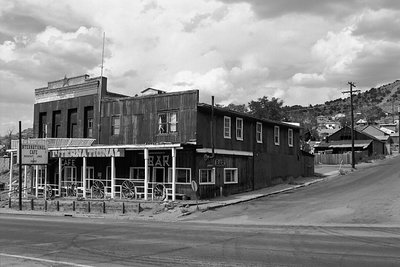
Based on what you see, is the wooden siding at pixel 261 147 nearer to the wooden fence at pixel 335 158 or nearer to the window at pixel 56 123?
the window at pixel 56 123

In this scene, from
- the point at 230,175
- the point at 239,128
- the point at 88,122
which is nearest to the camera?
the point at 230,175

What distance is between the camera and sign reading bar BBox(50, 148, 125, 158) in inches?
1169

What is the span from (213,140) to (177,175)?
3.23 metres

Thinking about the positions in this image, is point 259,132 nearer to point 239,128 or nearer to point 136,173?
point 239,128

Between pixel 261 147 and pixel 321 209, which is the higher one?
pixel 261 147

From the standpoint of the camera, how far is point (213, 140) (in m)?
29.5

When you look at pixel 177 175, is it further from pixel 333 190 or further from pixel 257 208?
pixel 333 190

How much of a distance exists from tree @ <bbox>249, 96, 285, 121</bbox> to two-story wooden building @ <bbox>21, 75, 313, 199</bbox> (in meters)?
37.3

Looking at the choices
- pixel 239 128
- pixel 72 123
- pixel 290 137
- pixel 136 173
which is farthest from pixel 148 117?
pixel 290 137

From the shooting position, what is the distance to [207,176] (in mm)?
29719

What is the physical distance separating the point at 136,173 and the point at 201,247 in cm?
2011

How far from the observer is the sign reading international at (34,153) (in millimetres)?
32844

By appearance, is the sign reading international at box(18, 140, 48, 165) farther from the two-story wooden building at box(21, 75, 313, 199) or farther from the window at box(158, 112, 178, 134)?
the window at box(158, 112, 178, 134)

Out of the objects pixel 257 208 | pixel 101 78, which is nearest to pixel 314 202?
pixel 257 208
